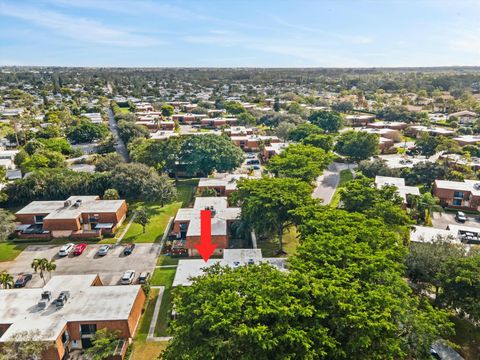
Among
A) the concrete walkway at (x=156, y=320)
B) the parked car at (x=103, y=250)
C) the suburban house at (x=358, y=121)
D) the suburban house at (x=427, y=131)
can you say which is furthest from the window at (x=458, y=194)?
the suburban house at (x=358, y=121)

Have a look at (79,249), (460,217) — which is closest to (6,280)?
(79,249)

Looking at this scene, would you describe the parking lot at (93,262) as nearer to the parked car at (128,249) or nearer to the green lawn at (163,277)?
the parked car at (128,249)

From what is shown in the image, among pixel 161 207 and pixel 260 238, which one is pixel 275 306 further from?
pixel 161 207

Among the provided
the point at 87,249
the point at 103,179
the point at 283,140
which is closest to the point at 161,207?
the point at 103,179

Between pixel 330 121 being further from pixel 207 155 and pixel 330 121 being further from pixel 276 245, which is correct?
pixel 276 245

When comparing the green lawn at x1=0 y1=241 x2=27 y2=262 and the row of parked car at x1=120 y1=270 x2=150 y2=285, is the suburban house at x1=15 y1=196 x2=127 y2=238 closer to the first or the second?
the green lawn at x1=0 y1=241 x2=27 y2=262

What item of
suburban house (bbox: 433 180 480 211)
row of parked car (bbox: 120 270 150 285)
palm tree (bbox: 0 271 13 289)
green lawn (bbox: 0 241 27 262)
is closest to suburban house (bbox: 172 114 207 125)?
green lawn (bbox: 0 241 27 262)
